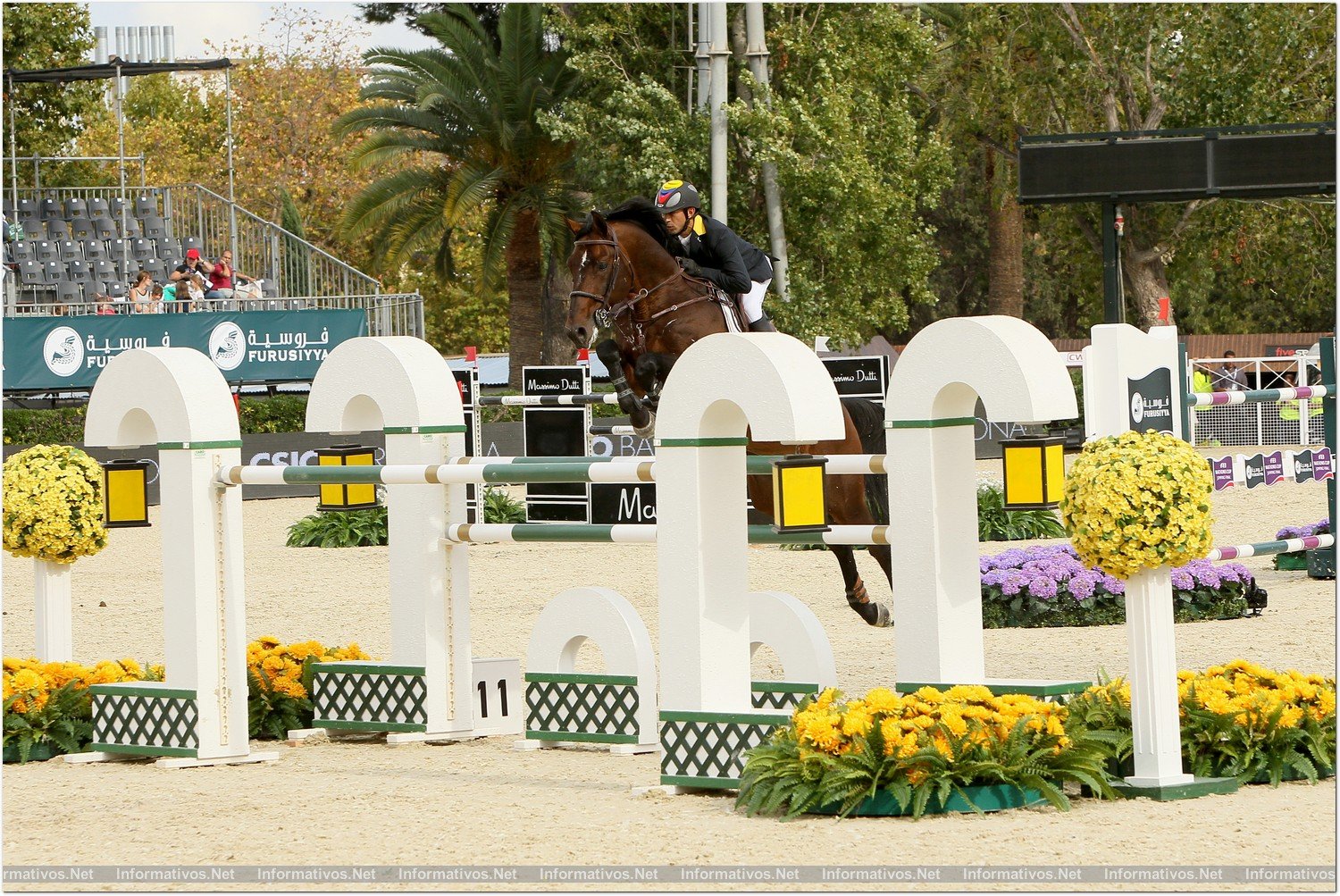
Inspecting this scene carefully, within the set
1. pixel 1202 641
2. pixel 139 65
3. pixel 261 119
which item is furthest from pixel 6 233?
pixel 1202 641

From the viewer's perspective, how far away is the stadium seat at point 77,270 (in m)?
27.8

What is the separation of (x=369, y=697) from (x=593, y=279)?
2.94 m

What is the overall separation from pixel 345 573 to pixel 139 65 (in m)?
15.9

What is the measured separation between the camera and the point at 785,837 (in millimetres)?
4766

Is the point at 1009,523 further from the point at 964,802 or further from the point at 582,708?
the point at 964,802

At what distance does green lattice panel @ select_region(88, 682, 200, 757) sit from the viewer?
679 cm

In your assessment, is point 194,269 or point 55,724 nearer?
point 55,724

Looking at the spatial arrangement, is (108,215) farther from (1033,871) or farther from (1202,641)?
(1033,871)

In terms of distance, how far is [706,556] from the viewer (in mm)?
5680

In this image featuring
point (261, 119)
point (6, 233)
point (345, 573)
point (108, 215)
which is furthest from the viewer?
point (261, 119)

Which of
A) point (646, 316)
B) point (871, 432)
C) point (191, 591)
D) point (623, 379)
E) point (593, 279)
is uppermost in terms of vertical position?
point (593, 279)

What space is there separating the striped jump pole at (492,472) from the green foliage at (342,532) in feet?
31.9

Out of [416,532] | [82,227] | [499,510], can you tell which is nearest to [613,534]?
[416,532]

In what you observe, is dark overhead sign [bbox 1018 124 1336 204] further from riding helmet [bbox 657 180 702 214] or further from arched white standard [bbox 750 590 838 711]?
arched white standard [bbox 750 590 838 711]
